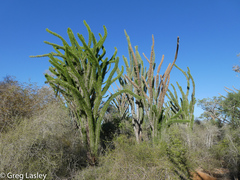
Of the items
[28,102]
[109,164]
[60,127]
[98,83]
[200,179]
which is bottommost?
[200,179]

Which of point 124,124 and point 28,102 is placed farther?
point 124,124

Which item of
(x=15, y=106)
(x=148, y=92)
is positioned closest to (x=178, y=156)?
(x=148, y=92)

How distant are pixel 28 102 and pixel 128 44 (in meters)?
4.97

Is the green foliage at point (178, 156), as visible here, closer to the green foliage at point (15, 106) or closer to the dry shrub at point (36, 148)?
the dry shrub at point (36, 148)

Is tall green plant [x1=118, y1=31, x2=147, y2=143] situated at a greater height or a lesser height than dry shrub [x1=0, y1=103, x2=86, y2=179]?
greater

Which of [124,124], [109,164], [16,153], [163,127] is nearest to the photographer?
[16,153]

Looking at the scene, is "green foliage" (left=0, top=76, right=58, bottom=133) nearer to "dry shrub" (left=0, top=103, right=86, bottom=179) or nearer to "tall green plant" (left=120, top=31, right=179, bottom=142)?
"dry shrub" (left=0, top=103, right=86, bottom=179)

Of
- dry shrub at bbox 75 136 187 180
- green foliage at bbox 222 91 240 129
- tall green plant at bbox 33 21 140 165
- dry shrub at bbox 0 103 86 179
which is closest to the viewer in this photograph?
dry shrub at bbox 75 136 187 180

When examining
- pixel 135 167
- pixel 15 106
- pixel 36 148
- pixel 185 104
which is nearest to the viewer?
pixel 135 167

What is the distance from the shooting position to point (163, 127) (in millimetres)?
7324

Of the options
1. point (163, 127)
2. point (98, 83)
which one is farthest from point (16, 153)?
point (163, 127)

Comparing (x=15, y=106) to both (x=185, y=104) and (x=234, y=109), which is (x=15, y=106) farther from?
(x=234, y=109)

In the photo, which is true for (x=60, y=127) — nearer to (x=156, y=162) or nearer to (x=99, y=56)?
(x=99, y=56)

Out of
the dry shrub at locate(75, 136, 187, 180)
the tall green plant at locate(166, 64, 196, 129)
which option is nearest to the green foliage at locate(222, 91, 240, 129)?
the tall green plant at locate(166, 64, 196, 129)
